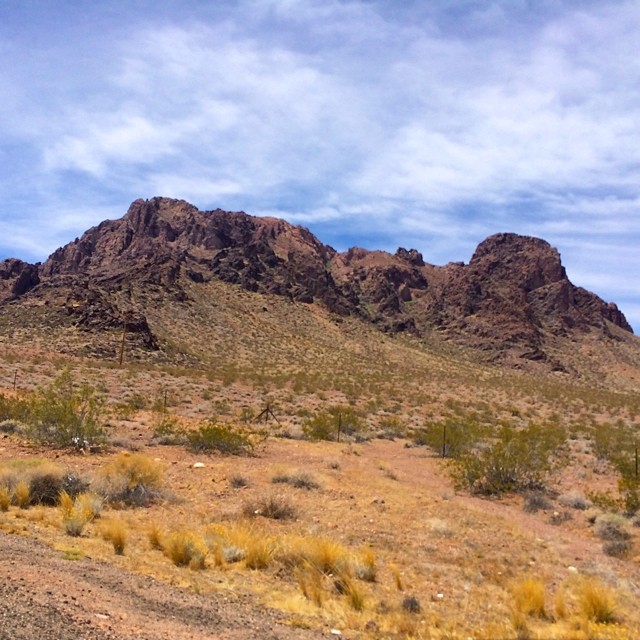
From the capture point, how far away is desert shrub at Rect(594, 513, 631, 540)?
36.6 feet

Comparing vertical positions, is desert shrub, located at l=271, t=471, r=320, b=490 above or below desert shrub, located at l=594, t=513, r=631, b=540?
above

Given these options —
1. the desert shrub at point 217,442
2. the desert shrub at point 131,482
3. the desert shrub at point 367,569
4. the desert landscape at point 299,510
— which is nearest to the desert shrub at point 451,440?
the desert landscape at point 299,510

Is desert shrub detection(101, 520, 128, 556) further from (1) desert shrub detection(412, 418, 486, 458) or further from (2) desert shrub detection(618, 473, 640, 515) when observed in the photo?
(1) desert shrub detection(412, 418, 486, 458)

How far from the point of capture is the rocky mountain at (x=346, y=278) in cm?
8050

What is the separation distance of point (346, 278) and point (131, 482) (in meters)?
113

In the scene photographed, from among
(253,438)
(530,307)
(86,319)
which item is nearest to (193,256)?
(86,319)

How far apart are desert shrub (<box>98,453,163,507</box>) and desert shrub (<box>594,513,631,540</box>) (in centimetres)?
862

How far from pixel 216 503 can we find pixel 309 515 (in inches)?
72.8

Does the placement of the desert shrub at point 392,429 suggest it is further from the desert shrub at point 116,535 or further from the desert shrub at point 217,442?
the desert shrub at point 116,535

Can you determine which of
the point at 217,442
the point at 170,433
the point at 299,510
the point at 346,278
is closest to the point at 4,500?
the point at 299,510

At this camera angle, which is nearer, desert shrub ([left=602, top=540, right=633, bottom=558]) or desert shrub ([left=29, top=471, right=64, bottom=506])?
desert shrub ([left=602, top=540, right=633, bottom=558])

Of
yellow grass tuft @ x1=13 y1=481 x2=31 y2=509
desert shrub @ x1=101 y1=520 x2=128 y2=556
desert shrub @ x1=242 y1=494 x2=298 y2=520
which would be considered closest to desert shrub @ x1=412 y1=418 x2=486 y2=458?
desert shrub @ x1=242 y1=494 x2=298 y2=520

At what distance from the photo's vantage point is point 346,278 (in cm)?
12369

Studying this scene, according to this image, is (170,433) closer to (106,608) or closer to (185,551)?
(185,551)
